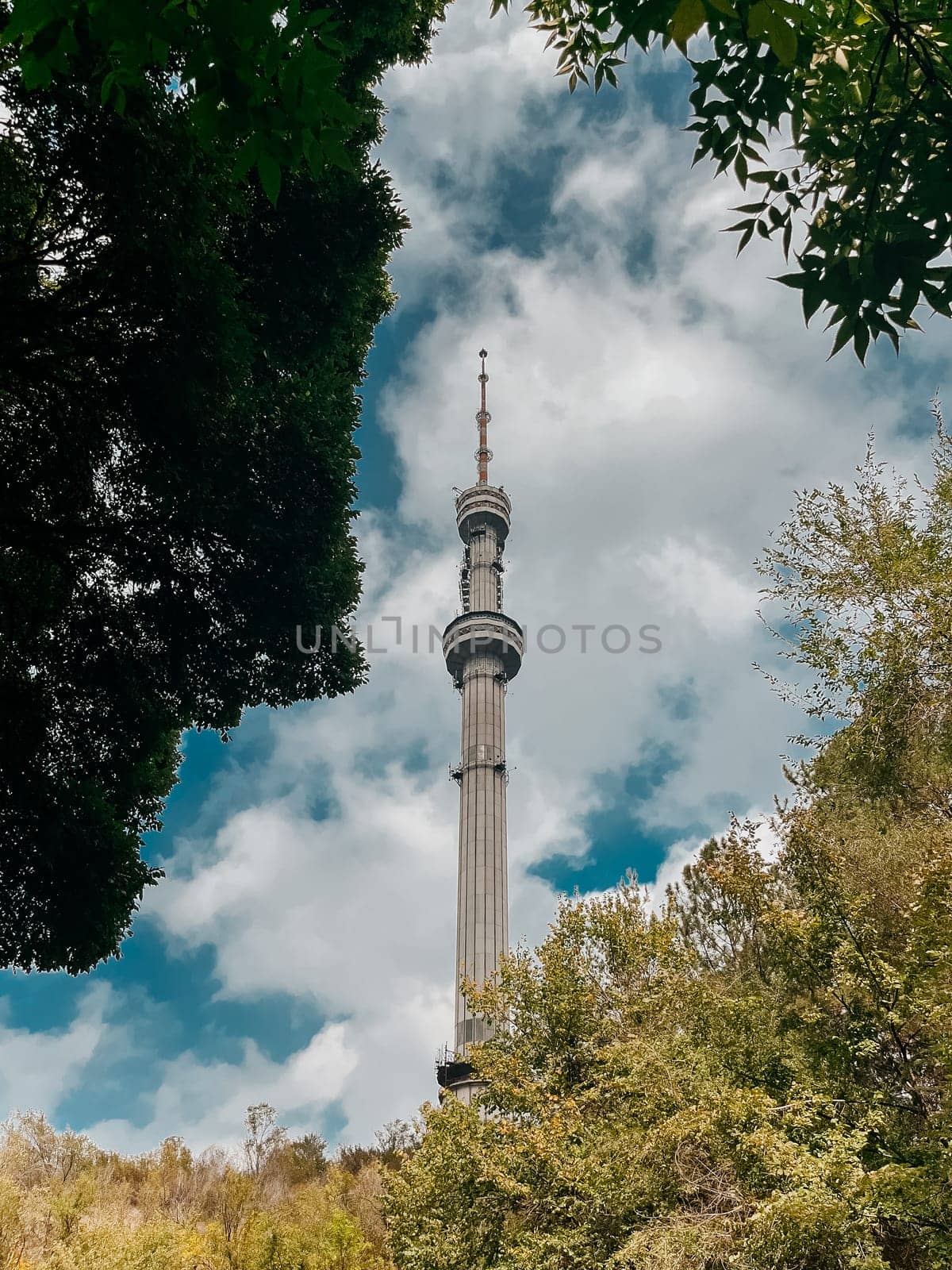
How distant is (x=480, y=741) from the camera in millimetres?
60375

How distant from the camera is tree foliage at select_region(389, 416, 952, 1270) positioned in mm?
10383

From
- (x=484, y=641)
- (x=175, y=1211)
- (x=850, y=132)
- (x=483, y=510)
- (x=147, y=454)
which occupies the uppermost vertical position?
(x=483, y=510)

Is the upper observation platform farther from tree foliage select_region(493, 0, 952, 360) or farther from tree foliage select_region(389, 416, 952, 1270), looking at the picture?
tree foliage select_region(493, 0, 952, 360)

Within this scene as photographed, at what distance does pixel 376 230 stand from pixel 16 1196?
1180 inches

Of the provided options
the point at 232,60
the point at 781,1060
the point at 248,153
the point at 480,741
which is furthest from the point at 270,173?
the point at 480,741

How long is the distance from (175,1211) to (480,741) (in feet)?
104

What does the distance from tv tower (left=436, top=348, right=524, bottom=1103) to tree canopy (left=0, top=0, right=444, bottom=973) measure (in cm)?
4017

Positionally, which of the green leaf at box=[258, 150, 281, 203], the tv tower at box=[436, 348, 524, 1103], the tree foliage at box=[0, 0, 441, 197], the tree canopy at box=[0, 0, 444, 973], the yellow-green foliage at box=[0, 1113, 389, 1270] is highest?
the tv tower at box=[436, 348, 524, 1103]

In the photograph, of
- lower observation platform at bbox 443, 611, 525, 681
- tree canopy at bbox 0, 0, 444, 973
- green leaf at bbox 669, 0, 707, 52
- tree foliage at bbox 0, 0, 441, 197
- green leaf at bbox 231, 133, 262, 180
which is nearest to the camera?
green leaf at bbox 669, 0, 707, 52

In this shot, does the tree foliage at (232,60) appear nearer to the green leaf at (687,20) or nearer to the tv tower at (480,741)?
the green leaf at (687,20)

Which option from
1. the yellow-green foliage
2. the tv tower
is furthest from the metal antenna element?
the yellow-green foliage

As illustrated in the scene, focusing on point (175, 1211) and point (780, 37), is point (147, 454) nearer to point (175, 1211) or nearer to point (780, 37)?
point (780, 37)

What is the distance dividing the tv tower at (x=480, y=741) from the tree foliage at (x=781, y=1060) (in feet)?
102

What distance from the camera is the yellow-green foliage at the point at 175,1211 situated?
23250 mm
